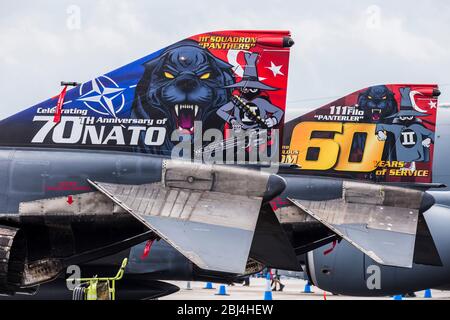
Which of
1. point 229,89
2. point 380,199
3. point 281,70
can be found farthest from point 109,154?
point 380,199

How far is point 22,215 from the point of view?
1181 cm

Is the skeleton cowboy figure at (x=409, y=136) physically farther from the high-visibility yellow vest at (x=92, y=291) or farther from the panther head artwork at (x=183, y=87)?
the high-visibility yellow vest at (x=92, y=291)

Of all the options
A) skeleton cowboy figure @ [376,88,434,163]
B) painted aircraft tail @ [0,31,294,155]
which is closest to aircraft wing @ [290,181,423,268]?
skeleton cowboy figure @ [376,88,434,163]

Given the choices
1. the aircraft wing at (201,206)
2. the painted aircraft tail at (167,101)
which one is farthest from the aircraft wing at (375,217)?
the aircraft wing at (201,206)

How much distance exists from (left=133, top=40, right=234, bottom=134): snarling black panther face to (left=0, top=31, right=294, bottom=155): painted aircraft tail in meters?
0.01

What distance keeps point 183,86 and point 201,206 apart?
1916mm

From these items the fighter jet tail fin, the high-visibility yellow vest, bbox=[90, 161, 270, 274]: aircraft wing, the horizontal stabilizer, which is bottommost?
the high-visibility yellow vest

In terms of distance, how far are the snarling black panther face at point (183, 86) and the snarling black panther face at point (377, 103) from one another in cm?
523

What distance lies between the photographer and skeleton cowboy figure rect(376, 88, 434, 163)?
1694cm

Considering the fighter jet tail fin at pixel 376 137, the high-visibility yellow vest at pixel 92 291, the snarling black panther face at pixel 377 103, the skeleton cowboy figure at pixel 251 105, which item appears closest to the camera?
the skeleton cowboy figure at pixel 251 105

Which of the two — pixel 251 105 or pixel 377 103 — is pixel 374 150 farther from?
pixel 251 105

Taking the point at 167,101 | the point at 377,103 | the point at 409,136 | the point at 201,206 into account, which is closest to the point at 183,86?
the point at 167,101

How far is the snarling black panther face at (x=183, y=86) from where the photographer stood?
486 inches

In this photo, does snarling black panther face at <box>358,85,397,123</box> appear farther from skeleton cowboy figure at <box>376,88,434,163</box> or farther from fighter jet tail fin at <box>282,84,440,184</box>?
skeleton cowboy figure at <box>376,88,434,163</box>
